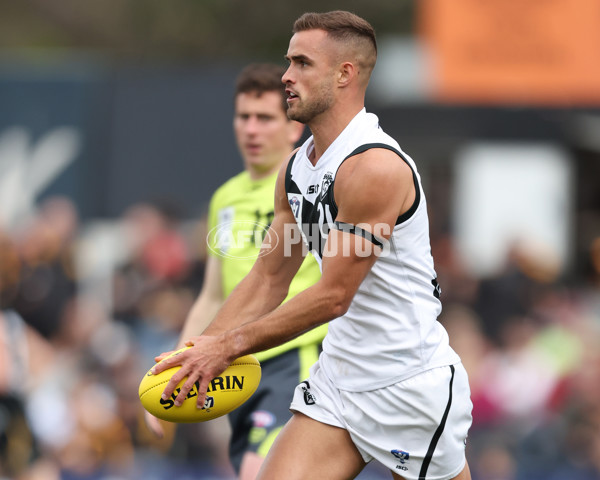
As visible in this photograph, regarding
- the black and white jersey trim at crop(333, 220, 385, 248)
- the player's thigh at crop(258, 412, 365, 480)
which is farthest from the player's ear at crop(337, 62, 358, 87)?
the player's thigh at crop(258, 412, 365, 480)

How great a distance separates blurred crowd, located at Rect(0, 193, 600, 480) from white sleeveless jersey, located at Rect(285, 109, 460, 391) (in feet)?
17.2

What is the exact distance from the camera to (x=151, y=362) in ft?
33.9

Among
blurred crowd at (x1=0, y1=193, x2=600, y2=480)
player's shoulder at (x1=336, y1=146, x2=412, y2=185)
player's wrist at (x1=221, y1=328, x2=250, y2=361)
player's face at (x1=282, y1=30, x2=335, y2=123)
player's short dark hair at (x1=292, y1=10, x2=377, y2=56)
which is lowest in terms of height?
blurred crowd at (x1=0, y1=193, x2=600, y2=480)

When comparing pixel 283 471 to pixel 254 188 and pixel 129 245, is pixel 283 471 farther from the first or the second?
pixel 129 245

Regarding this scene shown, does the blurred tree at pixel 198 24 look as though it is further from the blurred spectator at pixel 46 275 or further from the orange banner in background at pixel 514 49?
the blurred spectator at pixel 46 275

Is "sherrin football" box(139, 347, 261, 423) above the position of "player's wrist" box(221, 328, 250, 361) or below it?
below

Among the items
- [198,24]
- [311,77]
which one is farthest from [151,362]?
[198,24]

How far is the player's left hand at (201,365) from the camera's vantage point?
4.11m

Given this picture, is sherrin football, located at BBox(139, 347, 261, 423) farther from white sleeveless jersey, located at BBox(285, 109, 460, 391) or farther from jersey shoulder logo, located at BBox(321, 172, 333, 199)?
jersey shoulder logo, located at BBox(321, 172, 333, 199)

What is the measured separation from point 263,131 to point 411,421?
7.51ft

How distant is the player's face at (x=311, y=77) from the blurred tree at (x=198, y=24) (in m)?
27.7

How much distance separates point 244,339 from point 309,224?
649 millimetres

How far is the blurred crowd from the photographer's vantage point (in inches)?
382

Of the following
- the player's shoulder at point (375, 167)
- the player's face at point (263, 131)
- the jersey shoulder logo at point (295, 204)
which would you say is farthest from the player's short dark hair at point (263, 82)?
the player's shoulder at point (375, 167)
